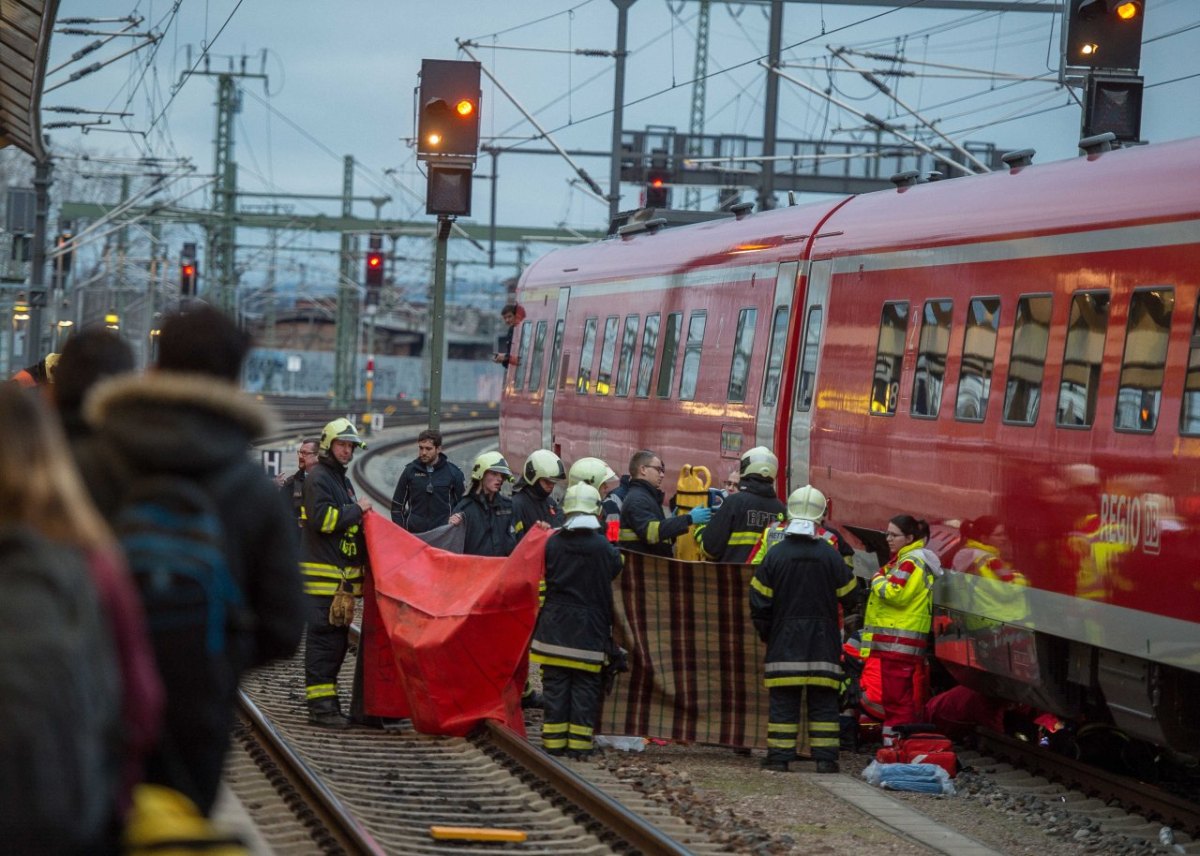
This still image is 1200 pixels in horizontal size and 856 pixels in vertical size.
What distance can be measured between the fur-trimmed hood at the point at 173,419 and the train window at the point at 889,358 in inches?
366

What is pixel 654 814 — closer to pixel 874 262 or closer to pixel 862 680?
pixel 862 680

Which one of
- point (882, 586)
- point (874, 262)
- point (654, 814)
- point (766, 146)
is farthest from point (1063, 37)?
point (766, 146)

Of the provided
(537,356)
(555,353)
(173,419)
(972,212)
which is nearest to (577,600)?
(972,212)

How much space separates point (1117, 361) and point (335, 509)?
15.3 feet

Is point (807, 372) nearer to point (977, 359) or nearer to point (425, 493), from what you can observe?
point (977, 359)

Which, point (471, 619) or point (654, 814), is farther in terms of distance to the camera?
point (471, 619)

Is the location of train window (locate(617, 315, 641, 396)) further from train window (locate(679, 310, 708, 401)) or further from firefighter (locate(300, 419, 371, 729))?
firefighter (locate(300, 419, 371, 729))

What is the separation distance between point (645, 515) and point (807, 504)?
190 cm

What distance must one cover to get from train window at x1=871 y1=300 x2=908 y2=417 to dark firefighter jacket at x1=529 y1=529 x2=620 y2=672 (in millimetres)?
3131

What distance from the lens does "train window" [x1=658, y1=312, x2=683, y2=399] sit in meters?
18.4

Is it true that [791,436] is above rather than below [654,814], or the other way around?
above

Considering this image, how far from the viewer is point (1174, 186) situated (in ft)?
32.9

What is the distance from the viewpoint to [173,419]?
427cm

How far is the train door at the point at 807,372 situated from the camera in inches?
583
